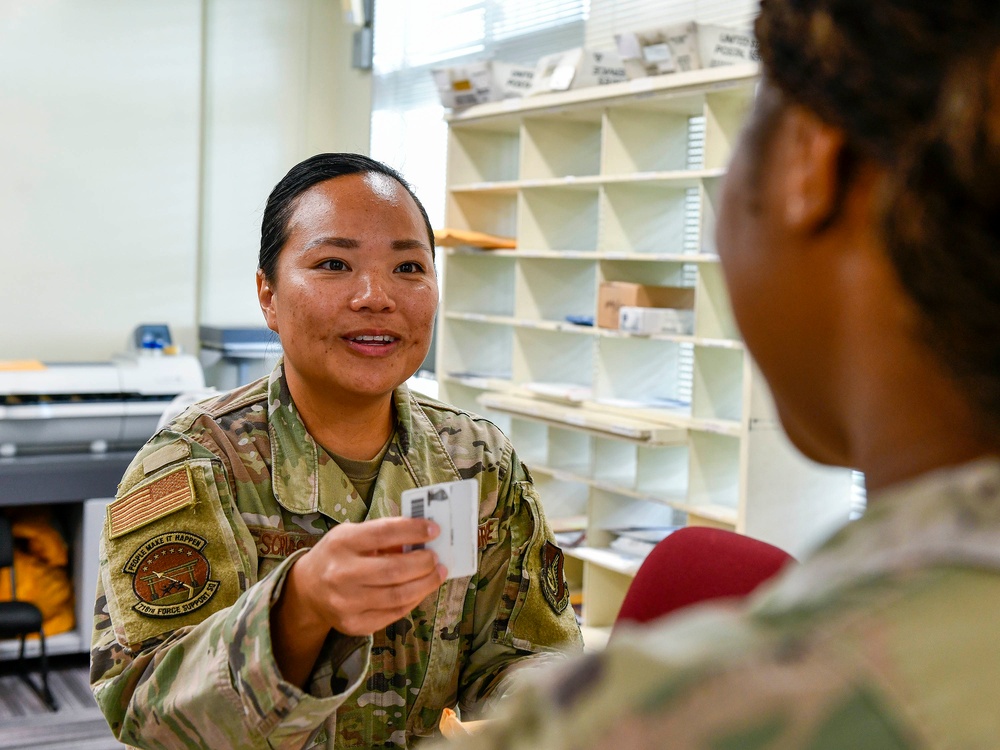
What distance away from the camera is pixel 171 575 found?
52.9 inches

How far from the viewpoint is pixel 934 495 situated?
41cm

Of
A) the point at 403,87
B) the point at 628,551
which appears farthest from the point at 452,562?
the point at 403,87

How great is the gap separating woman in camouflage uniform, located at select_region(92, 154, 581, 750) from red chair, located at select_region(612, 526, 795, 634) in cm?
13

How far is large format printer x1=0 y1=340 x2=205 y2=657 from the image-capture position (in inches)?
167

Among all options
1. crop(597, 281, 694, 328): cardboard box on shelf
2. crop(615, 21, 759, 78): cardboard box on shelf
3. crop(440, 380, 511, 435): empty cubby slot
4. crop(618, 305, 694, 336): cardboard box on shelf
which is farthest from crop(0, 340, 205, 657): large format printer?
crop(615, 21, 759, 78): cardboard box on shelf

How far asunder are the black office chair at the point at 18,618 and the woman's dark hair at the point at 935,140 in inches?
161

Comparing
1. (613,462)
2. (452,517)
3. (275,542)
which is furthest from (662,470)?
(452,517)

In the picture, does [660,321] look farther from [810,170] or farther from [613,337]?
[810,170]

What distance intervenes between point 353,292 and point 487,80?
314cm

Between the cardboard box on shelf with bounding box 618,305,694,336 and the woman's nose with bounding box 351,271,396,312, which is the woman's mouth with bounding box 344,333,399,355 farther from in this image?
the cardboard box on shelf with bounding box 618,305,694,336

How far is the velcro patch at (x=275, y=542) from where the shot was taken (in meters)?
1.45

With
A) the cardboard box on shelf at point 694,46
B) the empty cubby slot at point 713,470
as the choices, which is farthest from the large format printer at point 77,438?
the cardboard box on shelf at point 694,46

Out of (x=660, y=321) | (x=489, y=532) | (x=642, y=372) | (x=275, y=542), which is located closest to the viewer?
(x=275, y=542)

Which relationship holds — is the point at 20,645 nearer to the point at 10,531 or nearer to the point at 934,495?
the point at 10,531
